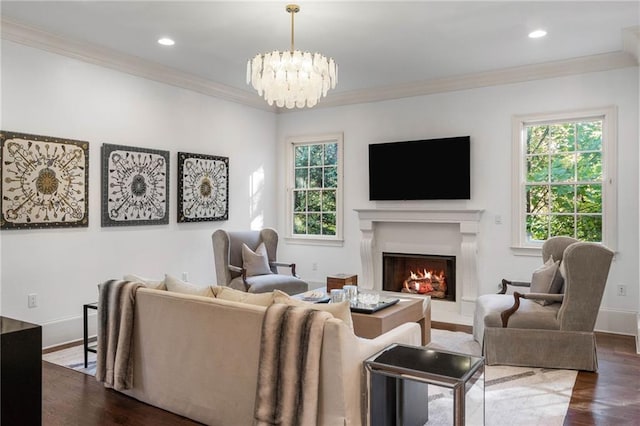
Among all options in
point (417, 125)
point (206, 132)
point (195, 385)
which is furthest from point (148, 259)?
point (417, 125)

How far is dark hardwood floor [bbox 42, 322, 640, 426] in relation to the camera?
290 centimetres

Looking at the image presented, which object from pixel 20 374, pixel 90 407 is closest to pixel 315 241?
pixel 90 407

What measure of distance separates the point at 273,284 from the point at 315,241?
1699 millimetres

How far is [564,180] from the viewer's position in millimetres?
5312

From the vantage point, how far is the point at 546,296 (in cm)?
386

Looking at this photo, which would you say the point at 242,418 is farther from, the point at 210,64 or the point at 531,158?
the point at 531,158

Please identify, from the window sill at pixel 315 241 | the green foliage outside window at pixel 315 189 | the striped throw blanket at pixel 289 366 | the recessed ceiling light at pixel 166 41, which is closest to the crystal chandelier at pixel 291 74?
the recessed ceiling light at pixel 166 41

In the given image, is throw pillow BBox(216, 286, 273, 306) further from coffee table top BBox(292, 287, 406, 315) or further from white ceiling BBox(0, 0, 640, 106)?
white ceiling BBox(0, 0, 640, 106)

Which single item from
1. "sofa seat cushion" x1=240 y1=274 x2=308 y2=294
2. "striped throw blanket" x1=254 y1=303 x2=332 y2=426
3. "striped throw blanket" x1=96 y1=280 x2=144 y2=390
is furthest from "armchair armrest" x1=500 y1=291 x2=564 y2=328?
"striped throw blanket" x1=96 y1=280 x2=144 y2=390

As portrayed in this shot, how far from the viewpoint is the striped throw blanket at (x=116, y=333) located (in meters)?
3.08

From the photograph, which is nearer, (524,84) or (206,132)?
(524,84)

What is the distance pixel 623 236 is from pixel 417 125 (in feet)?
8.74

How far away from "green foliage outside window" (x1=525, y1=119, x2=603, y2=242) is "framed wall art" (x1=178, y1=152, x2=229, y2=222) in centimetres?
382

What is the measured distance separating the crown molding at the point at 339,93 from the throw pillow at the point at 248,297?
319cm
